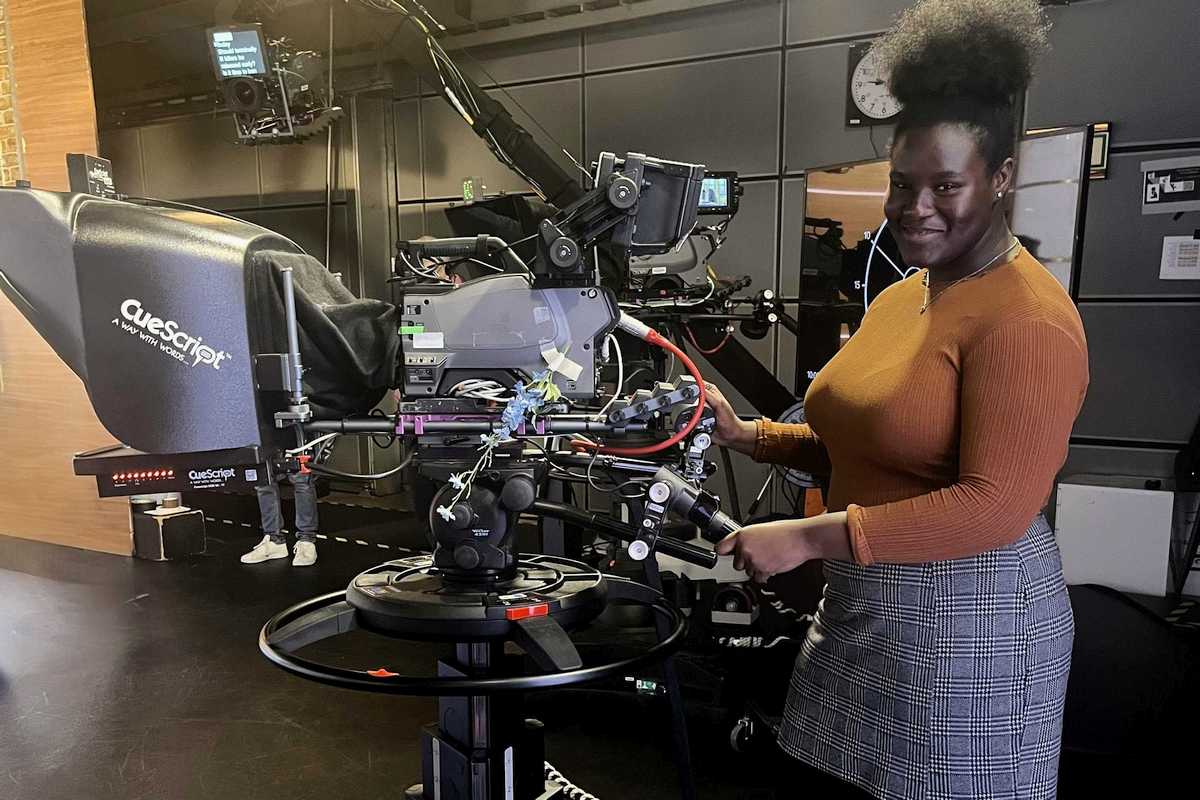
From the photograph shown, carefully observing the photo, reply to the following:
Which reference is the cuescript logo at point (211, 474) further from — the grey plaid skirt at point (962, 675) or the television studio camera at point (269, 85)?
the television studio camera at point (269, 85)

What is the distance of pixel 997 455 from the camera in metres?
0.92

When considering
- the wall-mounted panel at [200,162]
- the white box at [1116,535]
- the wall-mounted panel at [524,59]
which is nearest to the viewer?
the white box at [1116,535]

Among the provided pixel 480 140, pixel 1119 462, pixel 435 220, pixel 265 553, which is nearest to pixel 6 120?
pixel 435 220

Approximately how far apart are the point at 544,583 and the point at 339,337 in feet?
1.42

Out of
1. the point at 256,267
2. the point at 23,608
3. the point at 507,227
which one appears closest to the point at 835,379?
the point at 256,267

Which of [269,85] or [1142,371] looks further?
[269,85]

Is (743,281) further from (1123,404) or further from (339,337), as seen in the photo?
(339,337)

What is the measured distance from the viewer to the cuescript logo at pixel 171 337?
3.04 ft

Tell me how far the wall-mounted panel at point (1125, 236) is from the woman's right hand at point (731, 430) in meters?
3.14

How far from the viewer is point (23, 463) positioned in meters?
4.79

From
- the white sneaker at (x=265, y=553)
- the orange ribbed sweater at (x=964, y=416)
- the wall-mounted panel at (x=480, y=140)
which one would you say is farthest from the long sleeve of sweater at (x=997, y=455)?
the wall-mounted panel at (x=480, y=140)

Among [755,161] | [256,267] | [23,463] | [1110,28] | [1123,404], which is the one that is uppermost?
[1110,28]

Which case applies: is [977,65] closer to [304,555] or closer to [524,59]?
[304,555]

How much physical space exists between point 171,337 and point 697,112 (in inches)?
160
